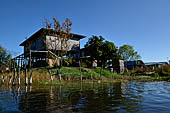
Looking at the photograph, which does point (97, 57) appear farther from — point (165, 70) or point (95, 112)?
point (95, 112)

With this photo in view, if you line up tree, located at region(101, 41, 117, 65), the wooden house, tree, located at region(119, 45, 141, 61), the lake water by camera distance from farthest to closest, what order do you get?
tree, located at region(119, 45, 141, 61) < tree, located at region(101, 41, 117, 65) < the wooden house < the lake water

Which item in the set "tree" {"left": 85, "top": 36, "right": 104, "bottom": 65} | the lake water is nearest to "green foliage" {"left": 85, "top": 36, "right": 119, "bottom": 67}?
"tree" {"left": 85, "top": 36, "right": 104, "bottom": 65}

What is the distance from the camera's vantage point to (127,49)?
→ 182 feet

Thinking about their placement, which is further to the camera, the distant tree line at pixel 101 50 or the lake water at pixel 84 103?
the distant tree line at pixel 101 50

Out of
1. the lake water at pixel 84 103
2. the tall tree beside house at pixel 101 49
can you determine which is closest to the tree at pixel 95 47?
the tall tree beside house at pixel 101 49

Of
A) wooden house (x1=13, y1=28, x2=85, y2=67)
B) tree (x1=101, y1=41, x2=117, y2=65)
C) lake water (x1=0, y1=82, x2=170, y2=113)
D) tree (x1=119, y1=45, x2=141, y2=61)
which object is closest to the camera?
lake water (x1=0, y1=82, x2=170, y2=113)

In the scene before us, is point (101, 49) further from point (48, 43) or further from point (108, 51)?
point (48, 43)

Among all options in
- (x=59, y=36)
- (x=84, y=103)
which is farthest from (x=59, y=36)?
(x=84, y=103)

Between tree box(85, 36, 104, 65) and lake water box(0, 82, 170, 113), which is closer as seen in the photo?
lake water box(0, 82, 170, 113)

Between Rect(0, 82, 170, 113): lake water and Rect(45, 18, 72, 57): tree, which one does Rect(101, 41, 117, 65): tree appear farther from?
Rect(0, 82, 170, 113): lake water

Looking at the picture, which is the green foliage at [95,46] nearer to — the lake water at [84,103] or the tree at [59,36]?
the tree at [59,36]

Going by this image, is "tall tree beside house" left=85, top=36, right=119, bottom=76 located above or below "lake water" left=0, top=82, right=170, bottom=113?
above

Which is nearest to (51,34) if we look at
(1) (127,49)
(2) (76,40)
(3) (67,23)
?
(3) (67,23)

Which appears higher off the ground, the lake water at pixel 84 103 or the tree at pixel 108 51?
the tree at pixel 108 51
